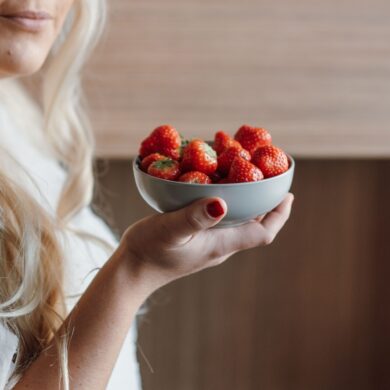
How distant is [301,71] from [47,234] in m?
0.68

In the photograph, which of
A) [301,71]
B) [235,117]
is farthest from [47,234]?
[301,71]

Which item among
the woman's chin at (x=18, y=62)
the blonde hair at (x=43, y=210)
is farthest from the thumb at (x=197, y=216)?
the woman's chin at (x=18, y=62)

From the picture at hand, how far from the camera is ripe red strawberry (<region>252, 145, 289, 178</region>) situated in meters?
0.85

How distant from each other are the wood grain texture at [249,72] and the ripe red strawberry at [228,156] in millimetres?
631

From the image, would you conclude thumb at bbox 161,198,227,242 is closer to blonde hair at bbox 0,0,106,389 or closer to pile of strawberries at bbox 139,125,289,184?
pile of strawberries at bbox 139,125,289,184

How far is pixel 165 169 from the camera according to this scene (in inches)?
33.1

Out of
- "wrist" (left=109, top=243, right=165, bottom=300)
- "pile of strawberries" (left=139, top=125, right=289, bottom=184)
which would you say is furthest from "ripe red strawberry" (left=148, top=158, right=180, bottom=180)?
"wrist" (left=109, top=243, right=165, bottom=300)

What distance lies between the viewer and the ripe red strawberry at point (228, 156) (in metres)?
0.86

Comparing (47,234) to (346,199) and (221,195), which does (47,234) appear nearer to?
(221,195)

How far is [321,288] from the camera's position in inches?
74.2

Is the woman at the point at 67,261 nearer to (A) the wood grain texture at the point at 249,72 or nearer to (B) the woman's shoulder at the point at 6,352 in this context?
(B) the woman's shoulder at the point at 6,352

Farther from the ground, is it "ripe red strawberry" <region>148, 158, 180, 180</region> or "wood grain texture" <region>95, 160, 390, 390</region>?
"ripe red strawberry" <region>148, 158, 180, 180</region>

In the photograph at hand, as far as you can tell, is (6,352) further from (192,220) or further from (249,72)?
(249,72)

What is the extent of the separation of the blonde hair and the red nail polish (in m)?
0.27
